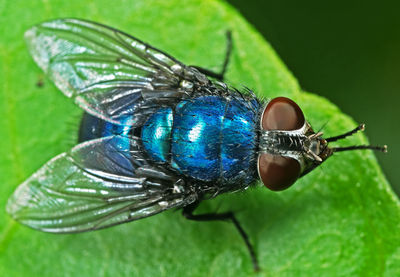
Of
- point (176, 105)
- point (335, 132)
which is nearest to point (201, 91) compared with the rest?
point (176, 105)

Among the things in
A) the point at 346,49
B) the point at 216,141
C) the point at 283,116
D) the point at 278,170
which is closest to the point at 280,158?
the point at 278,170

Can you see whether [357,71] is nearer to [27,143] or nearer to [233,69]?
[233,69]

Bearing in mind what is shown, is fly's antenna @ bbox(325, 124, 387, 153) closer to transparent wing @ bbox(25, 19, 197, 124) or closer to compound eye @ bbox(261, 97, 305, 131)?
compound eye @ bbox(261, 97, 305, 131)

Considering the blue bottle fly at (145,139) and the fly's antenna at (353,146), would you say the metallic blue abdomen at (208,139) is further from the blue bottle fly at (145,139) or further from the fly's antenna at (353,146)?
the fly's antenna at (353,146)

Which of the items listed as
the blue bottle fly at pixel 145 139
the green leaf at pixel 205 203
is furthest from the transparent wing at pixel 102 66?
the green leaf at pixel 205 203

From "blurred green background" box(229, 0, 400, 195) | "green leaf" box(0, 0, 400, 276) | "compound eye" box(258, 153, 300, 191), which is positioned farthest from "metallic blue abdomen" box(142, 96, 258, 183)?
"blurred green background" box(229, 0, 400, 195)

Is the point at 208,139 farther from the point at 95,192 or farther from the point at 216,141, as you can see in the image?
the point at 95,192
